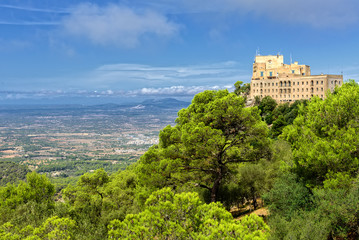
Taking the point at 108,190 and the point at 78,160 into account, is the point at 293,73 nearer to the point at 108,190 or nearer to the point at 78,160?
the point at 108,190

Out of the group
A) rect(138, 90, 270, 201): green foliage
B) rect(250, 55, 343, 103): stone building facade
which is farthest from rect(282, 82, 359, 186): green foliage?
rect(250, 55, 343, 103): stone building facade

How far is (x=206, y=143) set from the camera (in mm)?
15867

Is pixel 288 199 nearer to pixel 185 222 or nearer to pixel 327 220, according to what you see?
pixel 327 220

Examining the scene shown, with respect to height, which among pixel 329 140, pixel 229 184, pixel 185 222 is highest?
pixel 329 140

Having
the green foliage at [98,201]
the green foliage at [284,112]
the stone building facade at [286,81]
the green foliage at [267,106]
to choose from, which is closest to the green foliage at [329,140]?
the green foliage at [98,201]

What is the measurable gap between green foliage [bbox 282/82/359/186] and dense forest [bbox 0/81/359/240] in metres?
0.05

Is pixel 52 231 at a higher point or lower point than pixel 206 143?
lower

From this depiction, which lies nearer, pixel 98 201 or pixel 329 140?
pixel 329 140

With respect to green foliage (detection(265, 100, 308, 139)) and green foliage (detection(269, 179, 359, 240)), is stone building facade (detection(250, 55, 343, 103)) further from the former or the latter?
green foliage (detection(269, 179, 359, 240))

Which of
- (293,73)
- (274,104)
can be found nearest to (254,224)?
(274,104)

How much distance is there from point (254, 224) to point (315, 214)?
6139mm

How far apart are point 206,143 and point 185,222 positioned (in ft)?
21.7

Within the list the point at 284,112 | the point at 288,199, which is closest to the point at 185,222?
the point at 288,199

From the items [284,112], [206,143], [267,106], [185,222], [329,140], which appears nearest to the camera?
[185,222]
